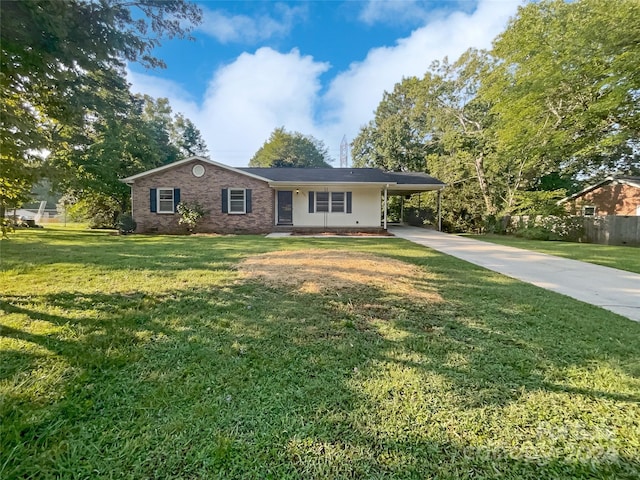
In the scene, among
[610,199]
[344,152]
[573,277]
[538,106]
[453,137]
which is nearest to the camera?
[573,277]

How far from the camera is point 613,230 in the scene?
568 inches

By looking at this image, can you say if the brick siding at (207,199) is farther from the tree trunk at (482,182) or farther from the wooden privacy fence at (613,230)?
the wooden privacy fence at (613,230)

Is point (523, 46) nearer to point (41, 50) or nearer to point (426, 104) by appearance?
point (426, 104)

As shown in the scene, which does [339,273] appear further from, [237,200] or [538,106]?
[538,106]

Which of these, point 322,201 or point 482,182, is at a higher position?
point 482,182

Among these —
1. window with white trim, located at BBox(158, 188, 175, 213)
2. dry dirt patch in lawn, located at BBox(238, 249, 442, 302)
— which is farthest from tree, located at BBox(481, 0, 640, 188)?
window with white trim, located at BBox(158, 188, 175, 213)

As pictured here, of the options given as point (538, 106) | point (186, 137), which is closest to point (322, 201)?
point (538, 106)

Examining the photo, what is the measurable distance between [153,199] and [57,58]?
13226 millimetres

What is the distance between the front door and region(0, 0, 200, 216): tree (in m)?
12.8

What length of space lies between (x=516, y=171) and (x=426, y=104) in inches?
341

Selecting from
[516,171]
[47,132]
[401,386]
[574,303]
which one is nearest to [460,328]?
[401,386]

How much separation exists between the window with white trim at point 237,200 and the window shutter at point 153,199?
3.62 meters

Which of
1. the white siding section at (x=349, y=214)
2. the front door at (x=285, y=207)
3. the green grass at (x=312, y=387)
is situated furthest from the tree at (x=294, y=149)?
the green grass at (x=312, y=387)

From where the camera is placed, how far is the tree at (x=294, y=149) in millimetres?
44219
